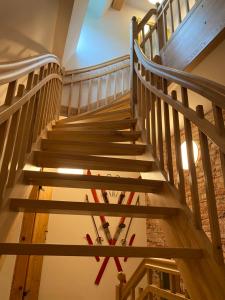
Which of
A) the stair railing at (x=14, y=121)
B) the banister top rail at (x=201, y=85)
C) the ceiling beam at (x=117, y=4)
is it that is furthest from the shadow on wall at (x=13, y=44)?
the ceiling beam at (x=117, y=4)

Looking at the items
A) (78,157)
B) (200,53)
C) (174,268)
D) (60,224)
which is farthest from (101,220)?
(200,53)

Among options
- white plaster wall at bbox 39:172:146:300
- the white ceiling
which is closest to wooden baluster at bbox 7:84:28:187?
white plaster wall at bbox 39:172:146:300

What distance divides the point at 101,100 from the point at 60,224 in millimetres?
2410

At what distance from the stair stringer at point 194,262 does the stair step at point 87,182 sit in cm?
20

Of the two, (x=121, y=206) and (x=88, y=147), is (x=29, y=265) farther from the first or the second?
(x=121, y=206)

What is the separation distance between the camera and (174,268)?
6.91 feet

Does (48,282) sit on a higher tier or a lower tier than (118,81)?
lower

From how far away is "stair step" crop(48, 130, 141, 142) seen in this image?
2623mm

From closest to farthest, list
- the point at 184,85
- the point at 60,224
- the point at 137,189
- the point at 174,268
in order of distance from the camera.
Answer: the point at 184,85 < the point at 137,189 < the point at 174,268 < the point at 60,224

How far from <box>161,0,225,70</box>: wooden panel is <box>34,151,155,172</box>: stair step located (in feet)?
3.60

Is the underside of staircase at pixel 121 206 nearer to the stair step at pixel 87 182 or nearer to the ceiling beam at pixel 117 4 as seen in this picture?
the stair step at pixel 87 182

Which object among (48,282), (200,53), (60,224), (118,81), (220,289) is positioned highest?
(118,81)

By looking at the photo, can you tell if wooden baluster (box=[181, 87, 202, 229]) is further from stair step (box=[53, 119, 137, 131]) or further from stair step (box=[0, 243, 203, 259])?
stair step (box=[53, 119, 137, 131])

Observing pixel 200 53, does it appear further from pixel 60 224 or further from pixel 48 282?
pixel 48 282
